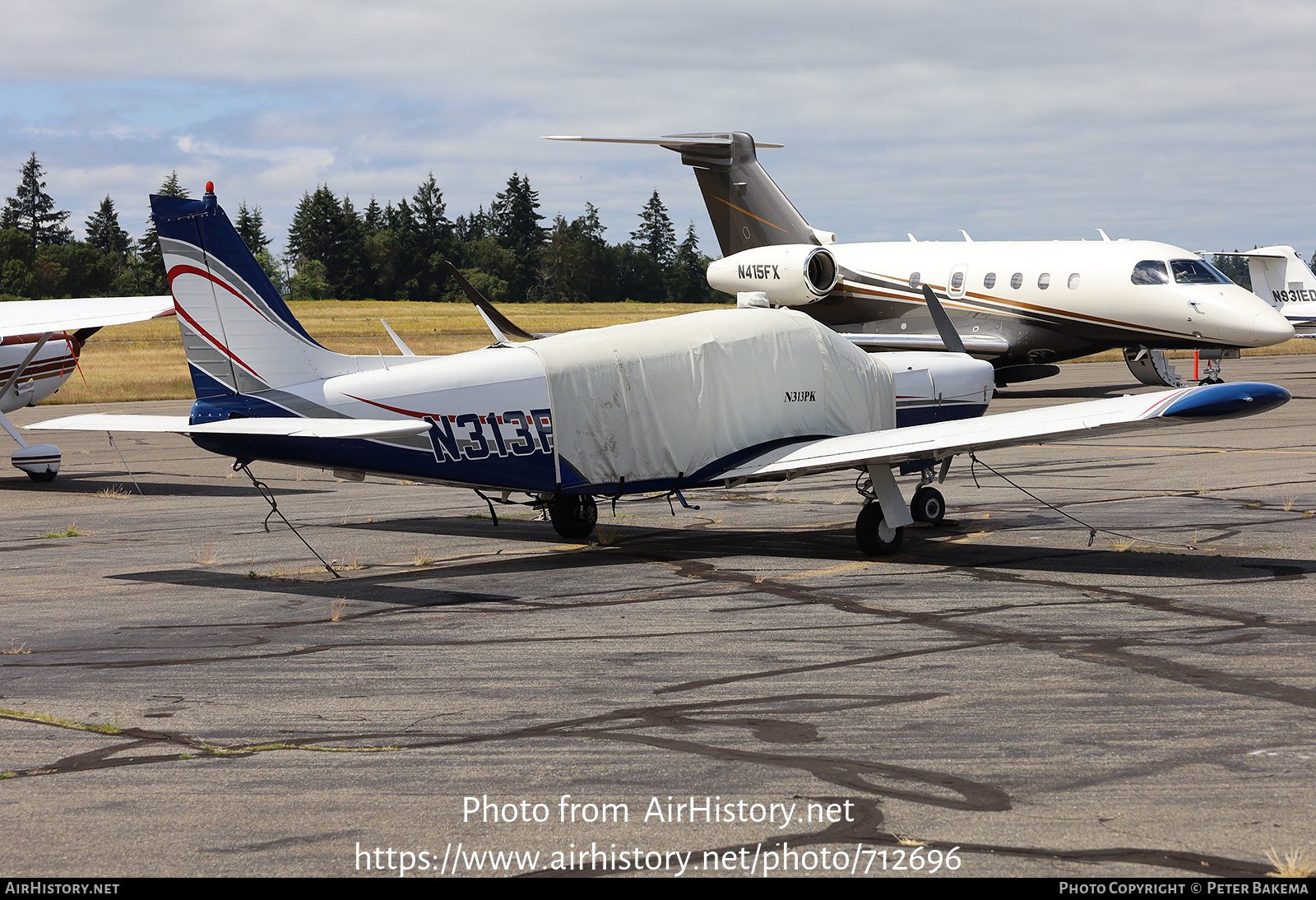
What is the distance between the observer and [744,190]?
35.5 metres

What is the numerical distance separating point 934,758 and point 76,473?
2016 cm

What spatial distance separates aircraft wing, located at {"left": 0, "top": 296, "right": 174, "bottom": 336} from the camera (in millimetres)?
19141

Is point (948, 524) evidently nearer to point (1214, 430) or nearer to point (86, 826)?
point (86, 826)

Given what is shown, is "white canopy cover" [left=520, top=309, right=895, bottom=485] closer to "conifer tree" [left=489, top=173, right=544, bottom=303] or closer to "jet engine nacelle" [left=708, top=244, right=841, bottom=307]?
"jet engine nacelle" [left=708, top=244, right=841, bottom=307]

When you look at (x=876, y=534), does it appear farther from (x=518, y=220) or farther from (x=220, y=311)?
(x=518, y=220)

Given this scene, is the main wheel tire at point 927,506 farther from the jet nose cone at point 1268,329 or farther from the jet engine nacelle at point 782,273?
the jet nose cone at point 1268,329

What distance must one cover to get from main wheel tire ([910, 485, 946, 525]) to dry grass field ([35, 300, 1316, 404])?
30.7 m

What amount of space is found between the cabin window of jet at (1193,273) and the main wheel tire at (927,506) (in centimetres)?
1895

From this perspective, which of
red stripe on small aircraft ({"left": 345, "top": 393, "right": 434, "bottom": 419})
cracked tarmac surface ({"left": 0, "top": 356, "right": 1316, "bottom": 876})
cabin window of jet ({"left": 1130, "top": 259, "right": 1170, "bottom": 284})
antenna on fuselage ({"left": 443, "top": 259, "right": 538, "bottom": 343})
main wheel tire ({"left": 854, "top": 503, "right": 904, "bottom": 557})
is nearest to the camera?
cracked tarmac surface ({"left": 0, "top": 356, "right": 1316, "bottom": 876})

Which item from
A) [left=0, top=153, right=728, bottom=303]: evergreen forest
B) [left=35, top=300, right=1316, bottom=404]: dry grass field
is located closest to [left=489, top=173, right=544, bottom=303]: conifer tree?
[left=0, top=153, right=728, bottom=303]: evergreen forest

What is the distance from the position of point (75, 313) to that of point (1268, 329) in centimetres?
2489

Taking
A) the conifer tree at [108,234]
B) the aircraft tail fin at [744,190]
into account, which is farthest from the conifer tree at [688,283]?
the aircraft tail fin at [744,190]

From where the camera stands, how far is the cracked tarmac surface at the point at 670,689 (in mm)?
5355

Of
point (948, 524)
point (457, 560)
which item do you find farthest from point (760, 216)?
point (457, 560)
